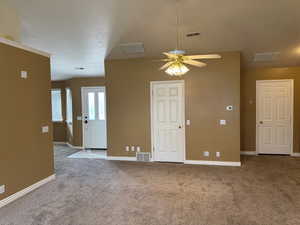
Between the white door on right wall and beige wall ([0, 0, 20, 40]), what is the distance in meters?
6.11

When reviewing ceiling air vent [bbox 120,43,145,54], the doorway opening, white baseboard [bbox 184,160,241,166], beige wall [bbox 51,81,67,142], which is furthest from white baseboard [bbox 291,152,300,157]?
beige wall [bbox 51,81,67,142]

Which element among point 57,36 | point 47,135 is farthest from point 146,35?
point 47,135

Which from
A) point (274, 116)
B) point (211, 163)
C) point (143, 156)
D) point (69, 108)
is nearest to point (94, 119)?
point (69, 108)

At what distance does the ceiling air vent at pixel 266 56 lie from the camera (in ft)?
16.3

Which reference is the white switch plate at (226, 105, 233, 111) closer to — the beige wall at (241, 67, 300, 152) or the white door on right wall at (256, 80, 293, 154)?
the beige wall at (241, 67, 300, 152)

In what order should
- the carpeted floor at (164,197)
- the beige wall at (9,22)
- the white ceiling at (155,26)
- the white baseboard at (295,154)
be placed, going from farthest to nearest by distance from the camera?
the white baseboard at (295,154), the beige wall at (9,22), the white ceiling at (155,26), the carpeted floor at (164,197)

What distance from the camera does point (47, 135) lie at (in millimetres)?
4000

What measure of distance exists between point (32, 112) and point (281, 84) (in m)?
6.44

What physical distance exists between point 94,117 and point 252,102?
17.1ft

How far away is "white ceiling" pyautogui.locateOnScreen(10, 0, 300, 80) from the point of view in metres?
2.94

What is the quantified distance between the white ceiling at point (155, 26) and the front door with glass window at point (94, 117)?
217 centimetres

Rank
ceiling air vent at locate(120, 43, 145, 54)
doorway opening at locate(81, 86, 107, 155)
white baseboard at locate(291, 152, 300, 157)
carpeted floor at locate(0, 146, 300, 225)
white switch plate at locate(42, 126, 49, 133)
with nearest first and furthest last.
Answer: carpeted floor at locate(0, 146, 300, 225) < white switch plate at locate(42, 126, 49, 133) < ceiling air vent at locate(120, 43, 145, 54) < white baseboard at locate(291, 152, 300, 157) < doorway opening at locate(81, 86, 107, 155)

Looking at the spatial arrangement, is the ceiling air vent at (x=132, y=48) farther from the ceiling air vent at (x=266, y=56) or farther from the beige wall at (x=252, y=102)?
the beige wall at (x=252, y=102)

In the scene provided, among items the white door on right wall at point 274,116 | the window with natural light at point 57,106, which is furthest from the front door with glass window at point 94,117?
the white door on right wall at point 274,116
